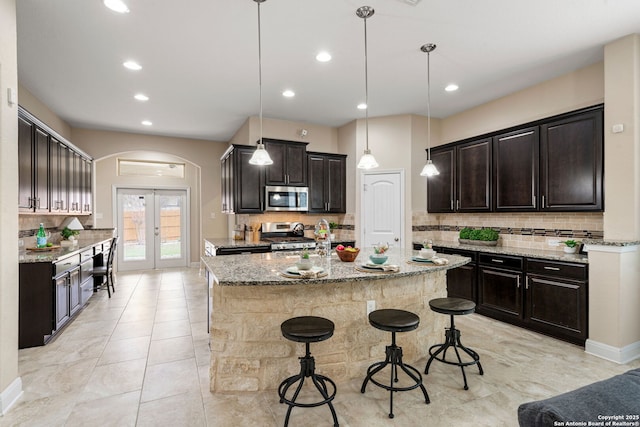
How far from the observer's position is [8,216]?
2.28 meters

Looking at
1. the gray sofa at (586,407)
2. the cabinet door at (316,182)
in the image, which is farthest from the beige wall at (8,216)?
the cabinet door at (316,182)

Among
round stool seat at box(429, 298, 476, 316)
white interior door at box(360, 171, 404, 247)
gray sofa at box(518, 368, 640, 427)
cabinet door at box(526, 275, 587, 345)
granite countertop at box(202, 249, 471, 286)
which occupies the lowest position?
cabinet door at box(526, 275, 587, 345)

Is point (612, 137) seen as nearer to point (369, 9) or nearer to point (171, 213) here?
point (369, 9)

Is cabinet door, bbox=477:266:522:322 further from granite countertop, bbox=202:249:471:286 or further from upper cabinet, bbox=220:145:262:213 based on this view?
upper cabinet, bbox=220:145:262:213

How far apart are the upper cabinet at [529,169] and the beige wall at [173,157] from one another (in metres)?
4.97

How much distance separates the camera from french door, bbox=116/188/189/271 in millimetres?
7215

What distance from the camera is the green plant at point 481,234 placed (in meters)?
4.55

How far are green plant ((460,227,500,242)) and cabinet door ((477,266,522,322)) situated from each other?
1.97 feet

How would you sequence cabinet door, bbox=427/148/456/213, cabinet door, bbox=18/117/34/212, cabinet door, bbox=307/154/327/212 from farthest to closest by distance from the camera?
1. cabinet door, bbox=307/154/327/212
2. cabinet door, bbox=427/148/456/213
3. cabinet door, bbox=18/117/34/212

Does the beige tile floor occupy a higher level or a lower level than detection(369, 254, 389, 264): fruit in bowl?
lower

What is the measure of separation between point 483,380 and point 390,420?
1.00 meters

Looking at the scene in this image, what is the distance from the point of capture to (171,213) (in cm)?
762

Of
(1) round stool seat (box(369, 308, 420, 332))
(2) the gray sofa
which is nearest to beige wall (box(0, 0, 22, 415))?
(1) round stool seat (box(369, 308, 420, 332))

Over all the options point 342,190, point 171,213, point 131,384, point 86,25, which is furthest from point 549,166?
point 171,213
